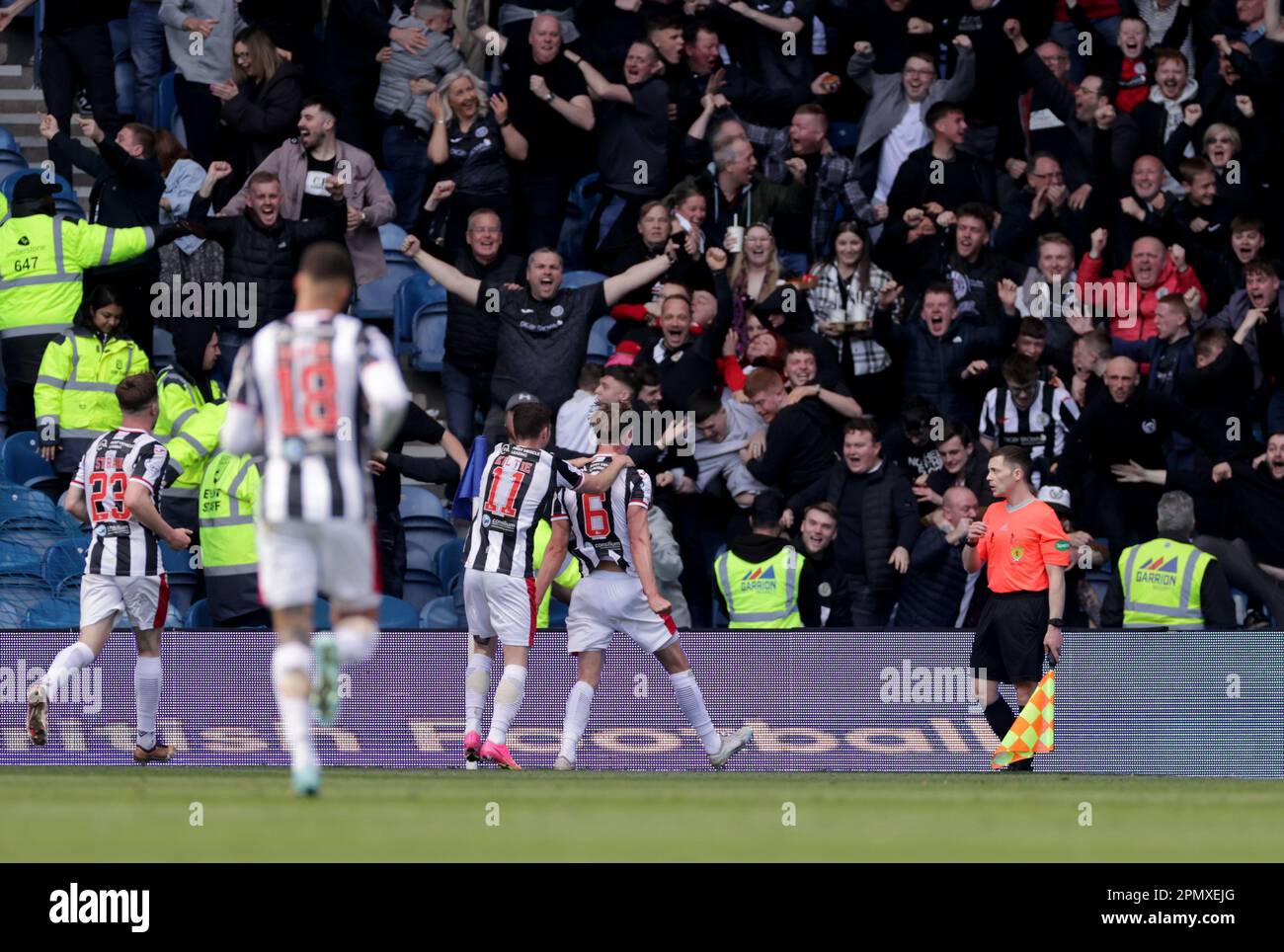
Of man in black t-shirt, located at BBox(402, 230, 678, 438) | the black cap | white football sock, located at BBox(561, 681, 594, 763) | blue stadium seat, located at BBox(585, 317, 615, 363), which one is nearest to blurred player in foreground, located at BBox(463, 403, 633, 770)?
white football sock, located at BBox(561, 681, 594, 763)

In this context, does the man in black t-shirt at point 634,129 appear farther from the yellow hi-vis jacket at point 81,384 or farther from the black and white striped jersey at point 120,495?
the black and white striped jersey at point 120,495

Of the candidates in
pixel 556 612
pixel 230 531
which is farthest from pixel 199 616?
pixel 556 612

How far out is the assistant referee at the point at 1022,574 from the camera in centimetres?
1175

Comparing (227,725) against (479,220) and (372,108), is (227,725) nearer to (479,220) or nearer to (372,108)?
(479,220)

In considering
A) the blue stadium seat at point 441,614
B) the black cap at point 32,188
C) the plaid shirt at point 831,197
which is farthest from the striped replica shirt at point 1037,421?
the black cap at point 32,188

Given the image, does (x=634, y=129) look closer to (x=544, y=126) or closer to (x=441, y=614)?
(x=544, y=126)

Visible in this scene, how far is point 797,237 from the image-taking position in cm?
1608

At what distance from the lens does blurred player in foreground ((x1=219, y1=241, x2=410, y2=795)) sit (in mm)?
7766

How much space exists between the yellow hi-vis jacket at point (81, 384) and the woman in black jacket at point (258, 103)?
1.65m

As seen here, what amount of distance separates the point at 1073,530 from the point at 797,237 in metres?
3.22

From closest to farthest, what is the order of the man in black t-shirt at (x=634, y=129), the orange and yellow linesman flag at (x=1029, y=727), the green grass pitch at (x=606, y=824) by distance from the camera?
the green grass pitch at (x=606, y=824), the orange and yellow linesman flag at (x=1029, y=727), the man in black t-shirt at (x=634, y=129)

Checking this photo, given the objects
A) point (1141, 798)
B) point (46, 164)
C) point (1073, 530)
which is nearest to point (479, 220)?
point (46, 164)

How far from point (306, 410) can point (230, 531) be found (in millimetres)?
5749

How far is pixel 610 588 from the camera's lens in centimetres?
1167
